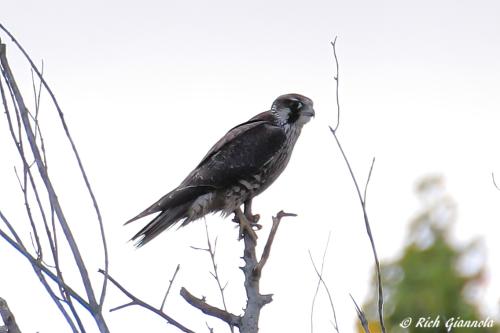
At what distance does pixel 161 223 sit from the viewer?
241 inches

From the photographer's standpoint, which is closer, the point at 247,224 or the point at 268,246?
the point at 268,246

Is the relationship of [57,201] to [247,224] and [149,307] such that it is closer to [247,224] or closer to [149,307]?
[149,307]

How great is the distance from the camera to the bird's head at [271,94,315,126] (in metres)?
7.06

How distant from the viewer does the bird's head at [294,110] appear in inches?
278

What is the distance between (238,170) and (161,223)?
2.55ft

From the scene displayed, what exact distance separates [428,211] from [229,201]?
8898mm

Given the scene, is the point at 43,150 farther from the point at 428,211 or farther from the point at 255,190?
the point at 428,211

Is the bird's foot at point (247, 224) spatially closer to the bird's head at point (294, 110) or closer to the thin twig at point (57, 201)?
the bird's head at point (294, 110)

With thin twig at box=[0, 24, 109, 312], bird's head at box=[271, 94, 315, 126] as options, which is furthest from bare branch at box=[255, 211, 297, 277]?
bird's head at box=[271, 94, 315, 126]

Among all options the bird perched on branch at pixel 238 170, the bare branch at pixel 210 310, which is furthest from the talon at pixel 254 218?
the bare branch at pixel 210 310

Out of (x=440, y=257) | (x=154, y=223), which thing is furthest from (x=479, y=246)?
(x=154, y=223)

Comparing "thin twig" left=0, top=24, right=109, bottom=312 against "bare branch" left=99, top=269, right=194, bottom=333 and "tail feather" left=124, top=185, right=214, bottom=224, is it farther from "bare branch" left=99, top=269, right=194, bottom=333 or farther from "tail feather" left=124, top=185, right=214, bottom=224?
"tail feather" left=124, top=185, right=214, bottom=224

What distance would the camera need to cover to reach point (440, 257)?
14.8 meters

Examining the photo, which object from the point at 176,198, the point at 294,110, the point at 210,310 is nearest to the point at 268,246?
the point at 210,310
